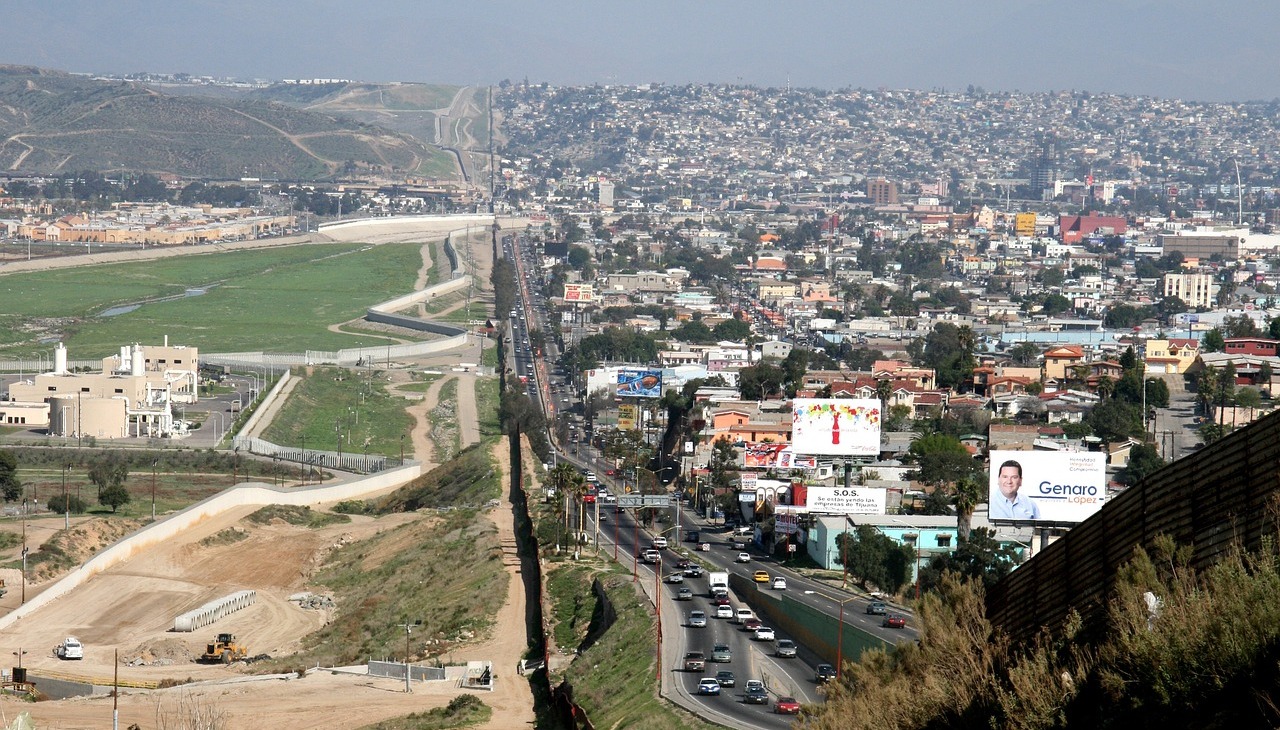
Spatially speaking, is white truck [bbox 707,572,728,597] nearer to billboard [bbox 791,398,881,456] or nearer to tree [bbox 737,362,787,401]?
billboard [bbox 791,398,881,456]

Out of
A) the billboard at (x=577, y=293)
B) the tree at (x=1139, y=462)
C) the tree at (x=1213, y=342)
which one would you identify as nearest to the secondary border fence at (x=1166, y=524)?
the tree at (x=1139, y=462)

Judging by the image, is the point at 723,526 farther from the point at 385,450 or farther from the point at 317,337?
the point at 317,337

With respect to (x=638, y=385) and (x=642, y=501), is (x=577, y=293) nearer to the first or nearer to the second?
(x=638, y=385)

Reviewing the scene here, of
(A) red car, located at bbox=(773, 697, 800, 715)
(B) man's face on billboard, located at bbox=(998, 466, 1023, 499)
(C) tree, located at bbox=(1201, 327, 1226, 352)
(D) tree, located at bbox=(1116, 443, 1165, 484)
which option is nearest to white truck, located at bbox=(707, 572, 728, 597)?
(B) man's face on billboard, located at bbox=(998, 466, 1023, 499)

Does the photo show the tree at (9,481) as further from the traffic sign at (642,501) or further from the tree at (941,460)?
the tree at (941,460)

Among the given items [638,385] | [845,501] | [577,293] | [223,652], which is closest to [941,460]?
[845,501]

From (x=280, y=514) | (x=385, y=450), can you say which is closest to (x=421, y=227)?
(x=385, y=450)
